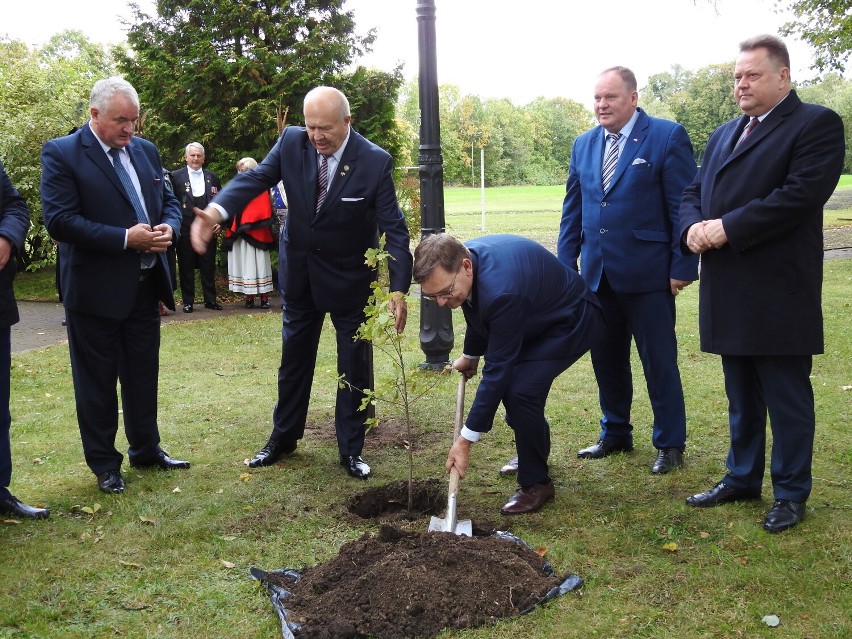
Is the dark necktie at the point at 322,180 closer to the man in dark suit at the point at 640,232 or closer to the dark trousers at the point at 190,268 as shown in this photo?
the man in dark suit at the point at 640,232

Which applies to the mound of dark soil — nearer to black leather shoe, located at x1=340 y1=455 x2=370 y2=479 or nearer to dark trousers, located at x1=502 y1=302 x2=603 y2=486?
dark trousers, located at x1=502 y1=302 x2=603 y2=486

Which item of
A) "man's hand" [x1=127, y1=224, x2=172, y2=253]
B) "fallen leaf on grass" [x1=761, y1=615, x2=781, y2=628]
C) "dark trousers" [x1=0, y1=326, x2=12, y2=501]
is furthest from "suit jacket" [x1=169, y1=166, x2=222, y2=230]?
"fallen leaf on grass" [x1=761, y1=615, x2=781, y2=628]

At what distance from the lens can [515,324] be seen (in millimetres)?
4324

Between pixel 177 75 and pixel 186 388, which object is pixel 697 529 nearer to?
pixel 186 388

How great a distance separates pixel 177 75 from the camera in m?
13.0

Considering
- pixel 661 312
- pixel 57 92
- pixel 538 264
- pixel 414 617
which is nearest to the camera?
pixel 414 617

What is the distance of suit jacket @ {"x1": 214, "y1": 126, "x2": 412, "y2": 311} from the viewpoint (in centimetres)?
521

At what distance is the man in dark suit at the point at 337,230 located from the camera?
17.0 ft

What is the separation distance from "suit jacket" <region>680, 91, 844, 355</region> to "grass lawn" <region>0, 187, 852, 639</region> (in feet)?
3.17

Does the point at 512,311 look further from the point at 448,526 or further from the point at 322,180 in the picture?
the point at 322,180

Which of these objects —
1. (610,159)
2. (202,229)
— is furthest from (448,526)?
(610,159)

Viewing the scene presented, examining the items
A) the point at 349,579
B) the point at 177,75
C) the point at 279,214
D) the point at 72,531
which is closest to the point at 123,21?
the point at 177,75

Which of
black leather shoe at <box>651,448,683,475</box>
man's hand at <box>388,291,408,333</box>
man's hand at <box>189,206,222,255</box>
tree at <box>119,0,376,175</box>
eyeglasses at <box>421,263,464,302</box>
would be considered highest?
tree at <box>119,0,376,175</box>

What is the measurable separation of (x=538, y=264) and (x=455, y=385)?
10.6ft
